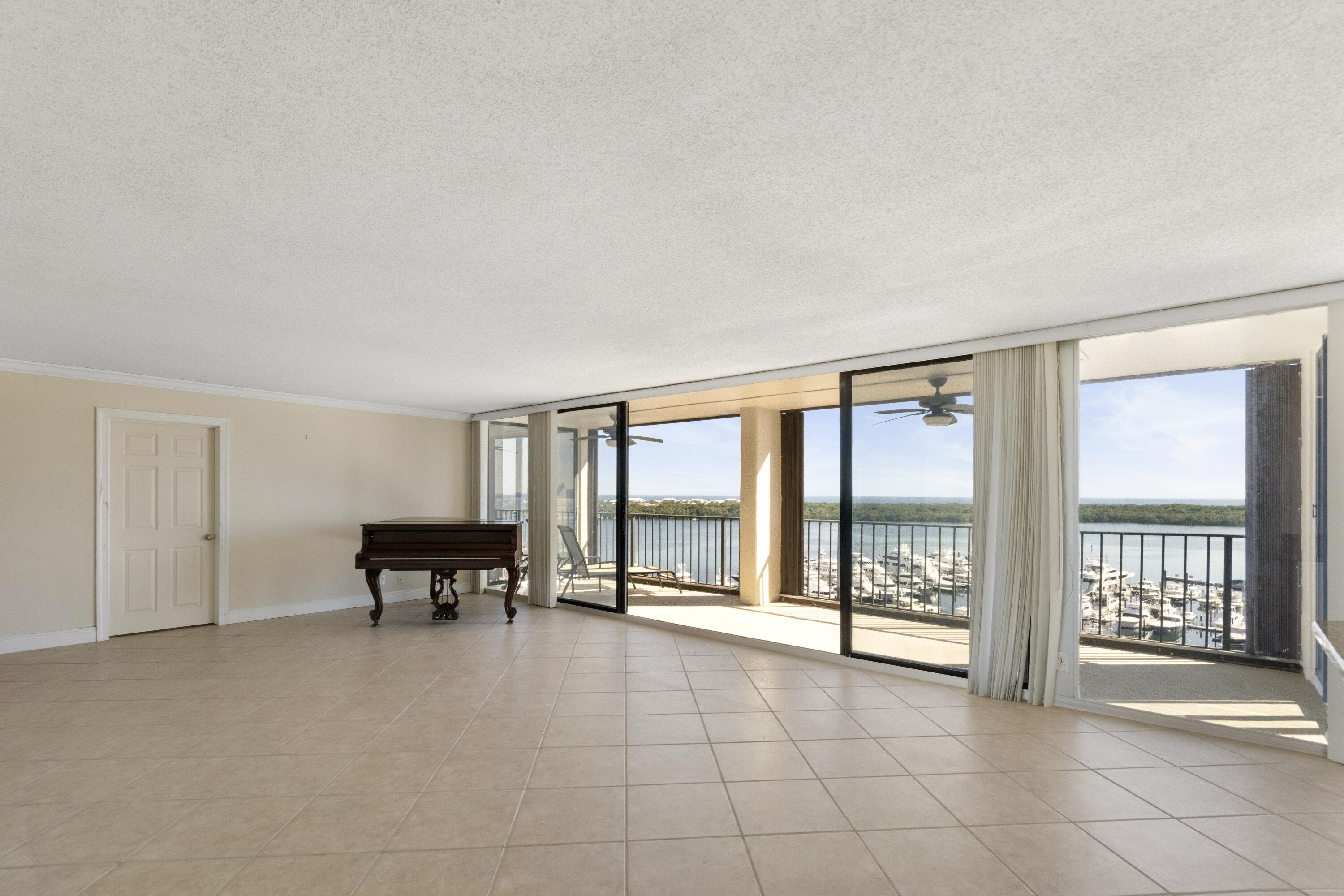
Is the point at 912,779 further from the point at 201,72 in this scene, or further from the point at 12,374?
the point at 12,374

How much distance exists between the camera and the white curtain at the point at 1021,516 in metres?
3.90

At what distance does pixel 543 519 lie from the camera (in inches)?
288

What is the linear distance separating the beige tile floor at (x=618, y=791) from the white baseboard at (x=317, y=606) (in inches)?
70.0

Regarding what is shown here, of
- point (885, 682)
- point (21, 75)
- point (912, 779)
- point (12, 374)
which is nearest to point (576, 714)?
point (912, 779)

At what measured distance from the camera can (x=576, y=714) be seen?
3.78m

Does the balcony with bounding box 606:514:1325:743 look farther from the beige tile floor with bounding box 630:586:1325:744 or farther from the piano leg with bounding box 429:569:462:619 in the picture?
the piano leg with bounding box 429:569:462:619

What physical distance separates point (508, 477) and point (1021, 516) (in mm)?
5802

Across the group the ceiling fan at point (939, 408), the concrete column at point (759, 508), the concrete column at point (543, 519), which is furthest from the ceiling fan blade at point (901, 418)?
the concrete column at point (543, 519)

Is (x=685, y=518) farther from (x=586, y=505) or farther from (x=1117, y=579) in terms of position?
(x=1117, y=579)

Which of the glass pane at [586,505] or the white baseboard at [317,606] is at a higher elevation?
the glass pane at [586,505]

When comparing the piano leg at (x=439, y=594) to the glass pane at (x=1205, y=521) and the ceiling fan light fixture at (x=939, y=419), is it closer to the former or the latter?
the ceiling fan light fixture at (x=939, y=419)

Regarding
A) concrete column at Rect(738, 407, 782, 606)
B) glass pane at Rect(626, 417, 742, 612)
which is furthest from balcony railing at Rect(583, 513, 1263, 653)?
concrete column at Rect(738, 407, 782, 606)

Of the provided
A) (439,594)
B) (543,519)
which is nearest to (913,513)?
(543,519)

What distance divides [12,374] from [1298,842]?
8.39m
